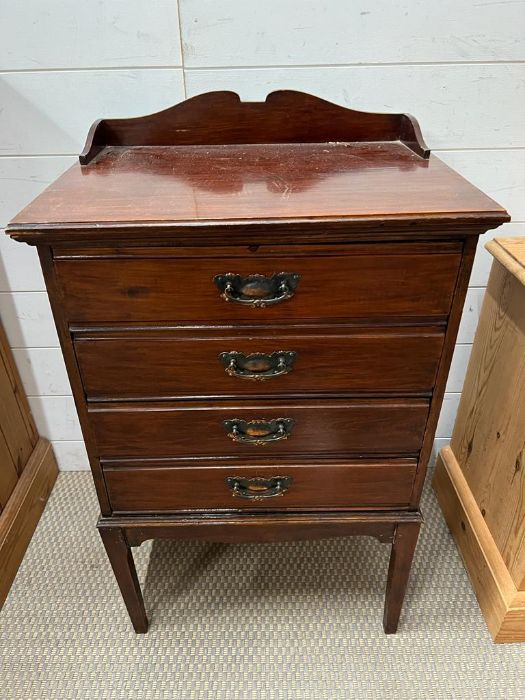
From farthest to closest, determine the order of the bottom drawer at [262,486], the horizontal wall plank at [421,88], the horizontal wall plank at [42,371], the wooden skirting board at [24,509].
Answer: the horizontal wall plank at [42,371]
the wooden skirting board at [24,509]
the horizontal wall plank at [421,88]
the bottom drawer at [262,486]

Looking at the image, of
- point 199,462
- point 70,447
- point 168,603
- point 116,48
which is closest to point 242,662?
point 168,603

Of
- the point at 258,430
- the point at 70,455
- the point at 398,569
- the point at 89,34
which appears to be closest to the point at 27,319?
the point at 70,455

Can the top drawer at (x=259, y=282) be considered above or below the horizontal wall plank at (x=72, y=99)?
below

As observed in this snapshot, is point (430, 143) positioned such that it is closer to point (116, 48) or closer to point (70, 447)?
point (116, 48)

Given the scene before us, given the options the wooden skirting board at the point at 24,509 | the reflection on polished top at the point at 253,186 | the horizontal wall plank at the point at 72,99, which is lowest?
the wooden skirting board at the point at 24,509

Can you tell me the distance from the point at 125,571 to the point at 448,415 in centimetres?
96

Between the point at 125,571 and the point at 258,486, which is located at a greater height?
the point at 258,486

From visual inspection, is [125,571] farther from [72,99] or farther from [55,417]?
[72,99]

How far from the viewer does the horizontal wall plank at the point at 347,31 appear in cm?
102

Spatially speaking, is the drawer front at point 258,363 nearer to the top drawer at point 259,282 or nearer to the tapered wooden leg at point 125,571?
the top drawer at point 259,282

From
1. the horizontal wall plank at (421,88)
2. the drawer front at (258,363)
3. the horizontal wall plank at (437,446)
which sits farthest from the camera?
the horizontal wall plank at (437,446)

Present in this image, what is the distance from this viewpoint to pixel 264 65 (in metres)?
1.07

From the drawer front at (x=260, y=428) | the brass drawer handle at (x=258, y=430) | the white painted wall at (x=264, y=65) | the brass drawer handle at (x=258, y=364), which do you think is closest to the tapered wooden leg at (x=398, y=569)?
the drawer front at (x=260, y=428)

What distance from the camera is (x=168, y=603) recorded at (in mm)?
1261
